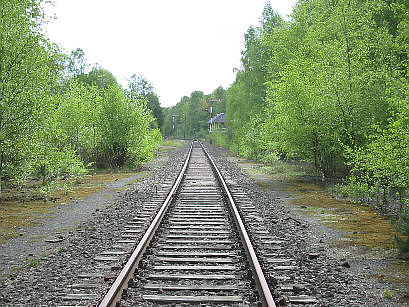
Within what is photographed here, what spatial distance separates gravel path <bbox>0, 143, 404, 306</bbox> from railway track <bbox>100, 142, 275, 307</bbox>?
388 millimetres

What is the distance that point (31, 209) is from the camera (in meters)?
11.1

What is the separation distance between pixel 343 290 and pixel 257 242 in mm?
2297

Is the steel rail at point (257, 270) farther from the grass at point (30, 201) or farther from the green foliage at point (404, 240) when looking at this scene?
the grass at point (30, 201)

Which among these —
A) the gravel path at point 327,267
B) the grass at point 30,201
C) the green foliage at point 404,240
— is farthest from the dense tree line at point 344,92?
the grass at point 30,201

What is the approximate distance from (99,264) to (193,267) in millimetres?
1476

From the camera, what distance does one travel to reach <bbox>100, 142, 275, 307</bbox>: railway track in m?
4.73

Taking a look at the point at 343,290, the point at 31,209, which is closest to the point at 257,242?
the point at 343,290

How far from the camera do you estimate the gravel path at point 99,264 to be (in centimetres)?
498

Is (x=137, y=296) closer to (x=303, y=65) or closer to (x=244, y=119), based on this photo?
(x=303, y=65)

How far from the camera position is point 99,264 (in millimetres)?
6094

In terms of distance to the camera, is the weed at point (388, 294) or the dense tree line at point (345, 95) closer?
the weed at point (388, 294)

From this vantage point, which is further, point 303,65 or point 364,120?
point 303,65

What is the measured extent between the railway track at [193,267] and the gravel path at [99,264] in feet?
1.27

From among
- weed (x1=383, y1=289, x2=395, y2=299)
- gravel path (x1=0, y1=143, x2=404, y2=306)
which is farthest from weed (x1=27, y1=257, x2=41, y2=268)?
weed (x1=383, y1=289, x2=395, y2=299)
